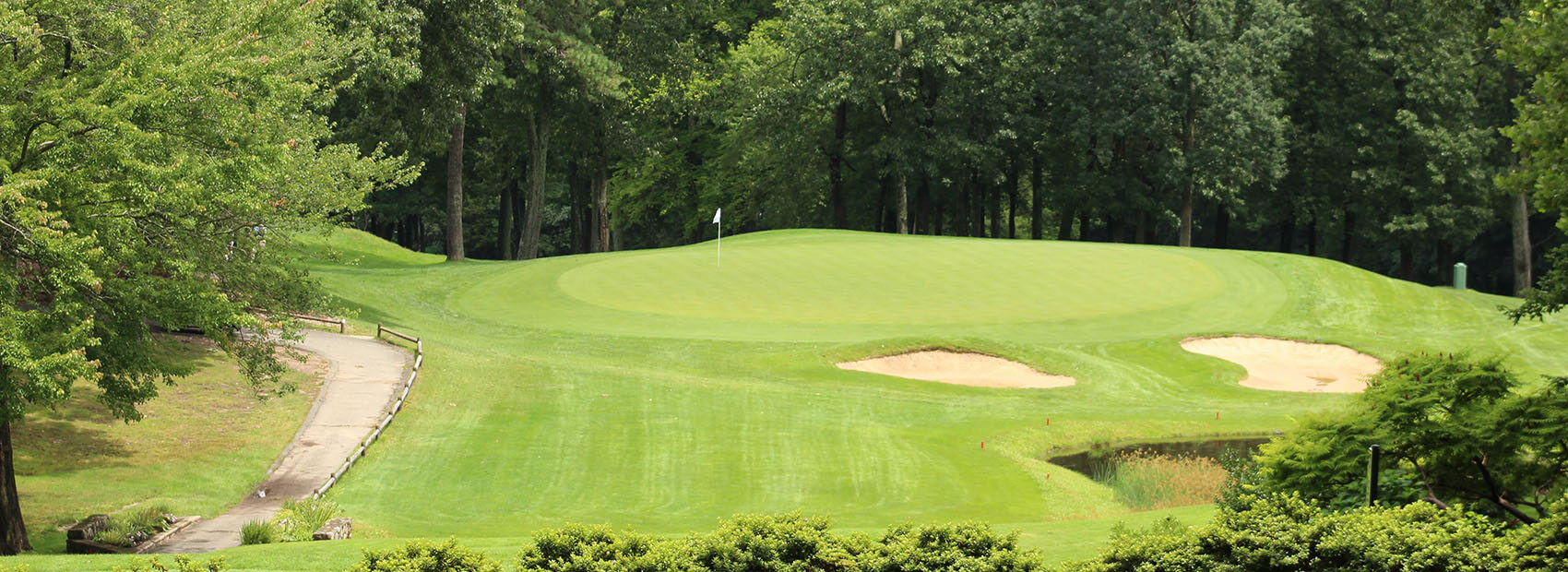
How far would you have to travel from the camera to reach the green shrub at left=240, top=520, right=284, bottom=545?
14625 mm

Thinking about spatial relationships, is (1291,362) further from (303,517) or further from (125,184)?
(125,184)

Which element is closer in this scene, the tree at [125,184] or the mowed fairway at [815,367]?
the tree at [125,184]

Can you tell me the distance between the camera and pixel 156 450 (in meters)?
19.2

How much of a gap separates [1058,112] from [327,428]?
45.0 metres

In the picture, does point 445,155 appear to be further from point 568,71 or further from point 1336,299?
point 1336,299

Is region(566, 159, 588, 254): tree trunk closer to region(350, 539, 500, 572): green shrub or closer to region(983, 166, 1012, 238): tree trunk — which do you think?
region(983, 166, 1012, 238): tree trunk

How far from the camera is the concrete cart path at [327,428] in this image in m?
15.8

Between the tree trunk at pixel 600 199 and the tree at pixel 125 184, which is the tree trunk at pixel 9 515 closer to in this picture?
the tree at pixel 125 184

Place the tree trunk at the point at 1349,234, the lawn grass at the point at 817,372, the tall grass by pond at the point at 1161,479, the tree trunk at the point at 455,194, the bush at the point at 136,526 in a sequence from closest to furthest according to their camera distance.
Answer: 1. the bush at the point at 136,526
2. the lawn grass at the point at 817,372
3. the tall grass by pond at the point at 1161,479
4. the tree trunk at the point at 455,194
5. the tree trunk at the point at 1349,234

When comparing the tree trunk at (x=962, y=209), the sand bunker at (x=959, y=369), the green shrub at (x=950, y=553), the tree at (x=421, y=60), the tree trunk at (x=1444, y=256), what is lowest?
the sand bunker at (x=959, y=369)

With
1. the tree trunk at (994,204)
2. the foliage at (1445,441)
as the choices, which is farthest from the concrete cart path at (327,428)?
the tree trunk at (994,204)

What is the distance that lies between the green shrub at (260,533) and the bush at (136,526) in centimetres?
118

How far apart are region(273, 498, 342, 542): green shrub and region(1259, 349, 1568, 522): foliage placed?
1148cm

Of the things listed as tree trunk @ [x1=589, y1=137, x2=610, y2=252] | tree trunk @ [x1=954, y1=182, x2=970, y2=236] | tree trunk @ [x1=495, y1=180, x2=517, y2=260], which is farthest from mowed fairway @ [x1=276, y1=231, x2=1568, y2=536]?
tree trunk @ [x1=495, y1=180, x2=517, y2=260]
